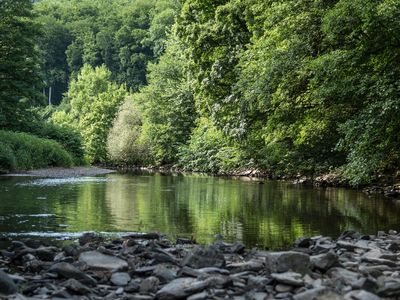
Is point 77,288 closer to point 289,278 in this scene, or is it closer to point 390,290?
point 289,278

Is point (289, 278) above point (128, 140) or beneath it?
beneath

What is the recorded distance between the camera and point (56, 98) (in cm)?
13312

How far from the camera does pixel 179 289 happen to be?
6574 mm

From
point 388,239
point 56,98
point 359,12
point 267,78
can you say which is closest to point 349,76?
point 359,12

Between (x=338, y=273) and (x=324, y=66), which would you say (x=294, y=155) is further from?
(x=338, y=273)

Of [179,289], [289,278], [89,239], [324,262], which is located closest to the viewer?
[179,289]

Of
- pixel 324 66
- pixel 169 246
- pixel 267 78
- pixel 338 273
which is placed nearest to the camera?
pixel 338 273

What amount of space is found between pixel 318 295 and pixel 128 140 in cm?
6315

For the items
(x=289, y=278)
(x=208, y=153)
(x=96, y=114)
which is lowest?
(x=289, y=278)

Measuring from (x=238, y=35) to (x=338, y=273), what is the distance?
27349mm

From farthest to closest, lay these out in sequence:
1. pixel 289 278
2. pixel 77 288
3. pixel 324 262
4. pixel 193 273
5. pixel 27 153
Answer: pixel 27 153 → pixel 324 262 → pixel 193 273 → pixel 289 278 → pixel 77 288

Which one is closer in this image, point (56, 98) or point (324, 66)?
point (324, 66)

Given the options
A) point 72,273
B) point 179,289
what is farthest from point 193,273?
point 72,273

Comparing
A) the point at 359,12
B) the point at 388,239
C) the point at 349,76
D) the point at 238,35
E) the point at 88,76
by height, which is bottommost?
the point at 388,239
